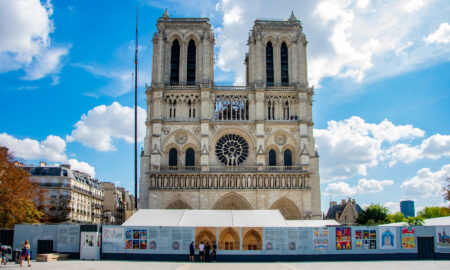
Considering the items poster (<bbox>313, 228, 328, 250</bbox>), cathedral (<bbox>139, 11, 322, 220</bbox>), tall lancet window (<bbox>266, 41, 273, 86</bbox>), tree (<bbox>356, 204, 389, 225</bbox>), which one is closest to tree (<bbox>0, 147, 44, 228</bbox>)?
cathedral (<bbox>139, 11, 322, 220</bbox>)

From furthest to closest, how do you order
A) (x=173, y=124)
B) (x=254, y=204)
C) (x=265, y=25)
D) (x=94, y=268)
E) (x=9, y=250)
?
(x=265, y=25), (x=173, y=124), (x=254, y=204), (x=9, y=250), (x=94, y=268)

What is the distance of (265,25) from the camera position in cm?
4778

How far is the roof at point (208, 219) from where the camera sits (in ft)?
79.7

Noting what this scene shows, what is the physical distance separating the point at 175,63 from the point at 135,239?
2749cm

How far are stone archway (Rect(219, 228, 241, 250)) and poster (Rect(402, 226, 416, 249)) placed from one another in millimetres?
8731

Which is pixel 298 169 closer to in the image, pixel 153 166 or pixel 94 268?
pixel 153 166

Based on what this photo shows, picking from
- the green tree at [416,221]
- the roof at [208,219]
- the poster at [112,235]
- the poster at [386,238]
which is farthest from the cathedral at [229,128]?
the poster at [386,238]

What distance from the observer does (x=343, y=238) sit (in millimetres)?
23375

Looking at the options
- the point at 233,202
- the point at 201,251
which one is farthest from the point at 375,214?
the point at 201,251

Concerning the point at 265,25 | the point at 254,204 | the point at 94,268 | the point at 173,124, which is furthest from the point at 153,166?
the point at 94,268

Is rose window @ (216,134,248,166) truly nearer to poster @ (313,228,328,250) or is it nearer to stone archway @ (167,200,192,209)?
stone archway @ (167,200,192,209)

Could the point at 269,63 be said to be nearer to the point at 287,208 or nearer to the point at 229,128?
the point at 229,128

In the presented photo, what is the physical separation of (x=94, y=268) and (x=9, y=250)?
7.38 meters

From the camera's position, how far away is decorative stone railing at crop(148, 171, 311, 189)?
41.9 metres
